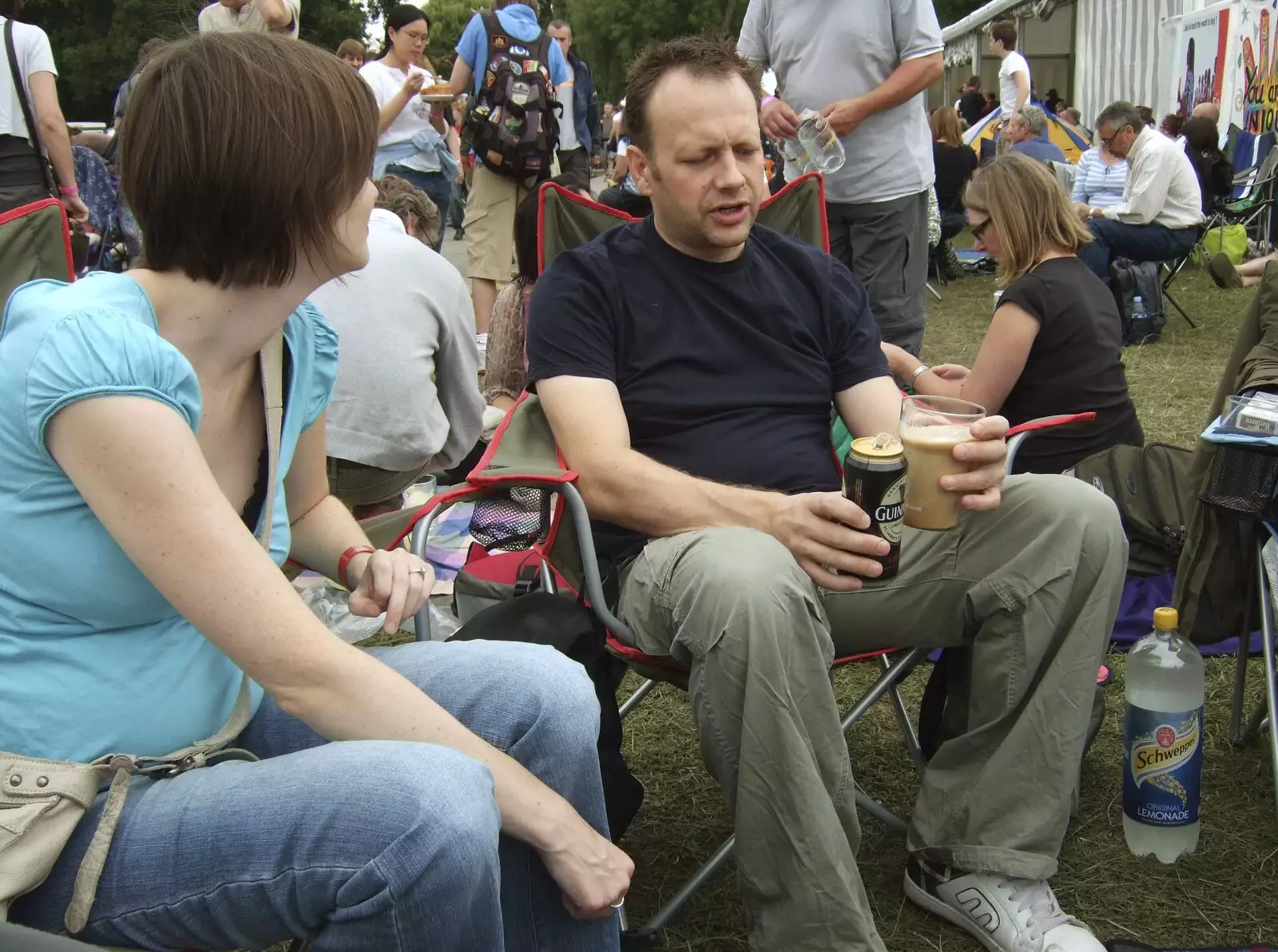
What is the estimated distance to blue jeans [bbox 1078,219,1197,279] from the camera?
7.50 m

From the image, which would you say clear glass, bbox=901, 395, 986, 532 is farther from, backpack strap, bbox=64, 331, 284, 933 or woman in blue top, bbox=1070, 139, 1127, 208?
woman in blue top, bbox=1070, 139, 1127, 208

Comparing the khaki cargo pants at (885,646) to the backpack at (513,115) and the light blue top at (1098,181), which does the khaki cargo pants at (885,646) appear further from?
the light blue top at (1098,181)

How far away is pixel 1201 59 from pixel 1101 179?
5.64 metres

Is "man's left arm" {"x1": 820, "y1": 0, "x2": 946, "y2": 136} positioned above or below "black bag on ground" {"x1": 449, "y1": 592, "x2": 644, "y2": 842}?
above

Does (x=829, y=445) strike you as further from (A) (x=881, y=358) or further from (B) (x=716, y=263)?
(B) (x=716, y=263)

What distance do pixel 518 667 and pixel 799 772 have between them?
482 mm

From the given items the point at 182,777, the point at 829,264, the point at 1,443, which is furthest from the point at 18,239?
the point at 829,264

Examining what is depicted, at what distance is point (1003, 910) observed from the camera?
6.80 feet

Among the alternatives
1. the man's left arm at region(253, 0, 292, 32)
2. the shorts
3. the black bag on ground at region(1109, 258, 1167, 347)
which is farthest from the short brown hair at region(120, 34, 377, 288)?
the black bag on ground at region(1109, 258, 1167, 347)

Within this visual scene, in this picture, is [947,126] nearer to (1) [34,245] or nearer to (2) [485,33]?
(2) [485,33]

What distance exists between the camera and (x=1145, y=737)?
2336 millimetres

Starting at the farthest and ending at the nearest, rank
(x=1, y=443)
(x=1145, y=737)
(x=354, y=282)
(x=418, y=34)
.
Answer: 1. (x=418, y=34)
2. (x=354, y=282)
3. (x=1145, y=737)
4. (x=1, y=443)

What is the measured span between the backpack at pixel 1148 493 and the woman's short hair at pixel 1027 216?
2.22 ft

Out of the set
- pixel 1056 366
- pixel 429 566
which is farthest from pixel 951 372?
pixel 429 566
